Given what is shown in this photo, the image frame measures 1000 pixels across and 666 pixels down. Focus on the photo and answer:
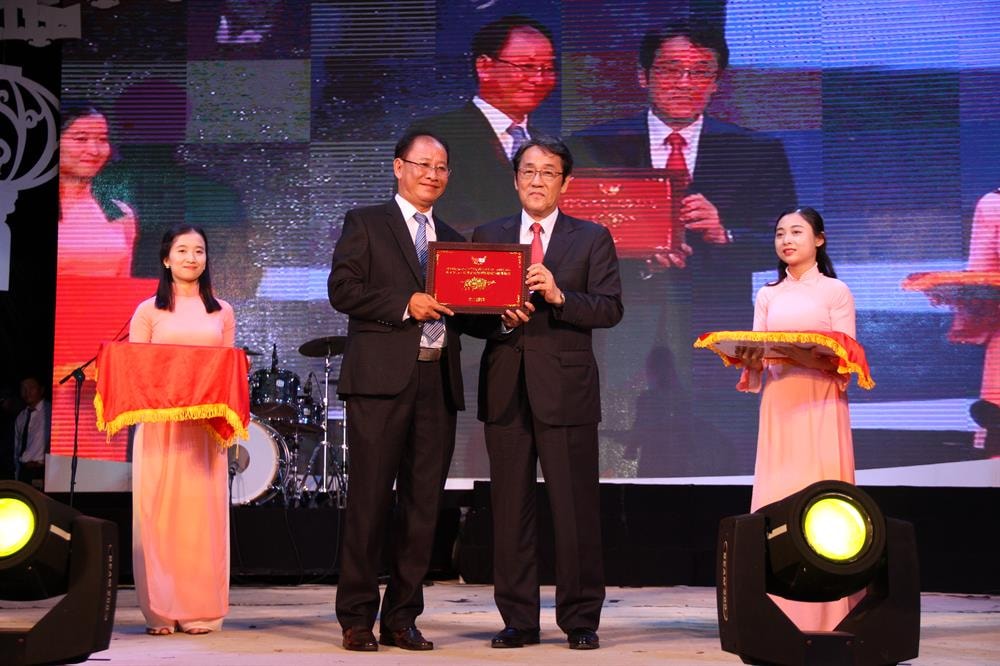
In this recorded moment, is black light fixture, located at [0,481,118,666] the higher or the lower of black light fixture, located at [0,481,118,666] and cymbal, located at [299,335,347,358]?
the lower

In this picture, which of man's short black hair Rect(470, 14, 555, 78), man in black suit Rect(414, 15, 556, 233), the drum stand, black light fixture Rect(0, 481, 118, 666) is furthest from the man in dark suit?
black light fixture Rect(0, 481, 118, 666)

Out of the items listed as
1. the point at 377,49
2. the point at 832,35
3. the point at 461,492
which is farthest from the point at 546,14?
the point at 461,492

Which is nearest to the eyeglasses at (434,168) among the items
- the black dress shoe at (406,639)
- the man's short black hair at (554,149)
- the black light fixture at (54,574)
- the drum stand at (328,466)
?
the man's short black hair at (554,149)

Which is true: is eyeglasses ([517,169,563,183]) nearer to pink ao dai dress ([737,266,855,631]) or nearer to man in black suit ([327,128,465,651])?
man in black suit ([327,128,465,651])

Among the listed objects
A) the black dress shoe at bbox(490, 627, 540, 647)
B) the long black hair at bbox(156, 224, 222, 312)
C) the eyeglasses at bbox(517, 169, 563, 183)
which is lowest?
the black dress shoe at bbox(490, 627, 540, 647)

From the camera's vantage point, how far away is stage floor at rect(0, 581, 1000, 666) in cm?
380

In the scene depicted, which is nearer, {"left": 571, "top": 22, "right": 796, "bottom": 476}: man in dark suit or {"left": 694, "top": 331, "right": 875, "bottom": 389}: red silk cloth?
{"left": 694, "top": 331, "right": 875, "bottom": 389}: red silk cloth

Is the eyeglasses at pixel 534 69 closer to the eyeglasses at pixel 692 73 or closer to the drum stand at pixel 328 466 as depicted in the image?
the eyeglasses at pixel 692 73

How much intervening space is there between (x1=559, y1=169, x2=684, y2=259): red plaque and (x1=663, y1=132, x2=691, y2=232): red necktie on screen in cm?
3

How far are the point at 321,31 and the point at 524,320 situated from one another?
4.70 metres

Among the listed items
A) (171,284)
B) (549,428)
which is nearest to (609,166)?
(171,284)

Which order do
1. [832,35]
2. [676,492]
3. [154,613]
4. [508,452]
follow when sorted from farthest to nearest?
[832,35] → [676,492] → [154,613] → [508,452]

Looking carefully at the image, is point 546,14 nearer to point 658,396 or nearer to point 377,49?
point 377,49

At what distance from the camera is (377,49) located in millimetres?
7938
